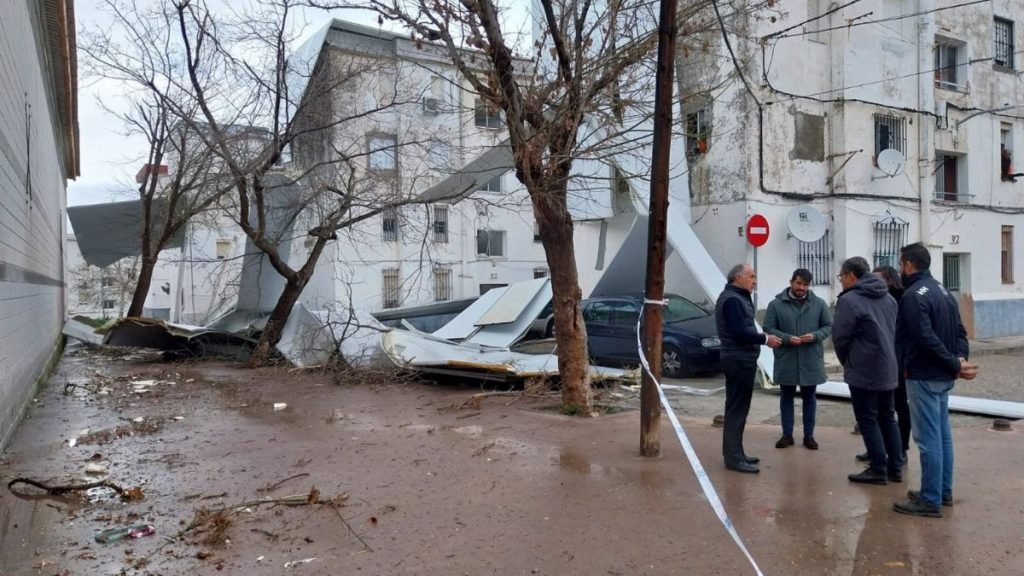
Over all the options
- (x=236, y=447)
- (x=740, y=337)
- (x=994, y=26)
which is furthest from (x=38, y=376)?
(x=994, y=26)

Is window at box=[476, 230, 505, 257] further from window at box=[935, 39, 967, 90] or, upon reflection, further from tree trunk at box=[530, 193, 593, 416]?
tree trunk at box=[530, 193, 593, 416]

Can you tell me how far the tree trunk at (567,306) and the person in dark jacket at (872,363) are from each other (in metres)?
3.16

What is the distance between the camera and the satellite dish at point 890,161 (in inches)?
621

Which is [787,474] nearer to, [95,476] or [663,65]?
[663,65]

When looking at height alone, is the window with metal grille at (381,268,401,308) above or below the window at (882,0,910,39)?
below

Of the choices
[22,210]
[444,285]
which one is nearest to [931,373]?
[22,210]

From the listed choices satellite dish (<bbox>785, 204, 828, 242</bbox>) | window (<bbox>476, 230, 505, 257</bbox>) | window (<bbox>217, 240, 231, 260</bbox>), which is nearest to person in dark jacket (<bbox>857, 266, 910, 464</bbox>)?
satellite dish (<bbox>785, 204, 828, 242</bbox>)

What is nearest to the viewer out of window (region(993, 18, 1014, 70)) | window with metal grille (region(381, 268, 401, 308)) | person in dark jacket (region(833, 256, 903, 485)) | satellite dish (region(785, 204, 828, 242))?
person in dark jacket (region(833, 256, 903, 485))

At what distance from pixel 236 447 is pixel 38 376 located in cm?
642

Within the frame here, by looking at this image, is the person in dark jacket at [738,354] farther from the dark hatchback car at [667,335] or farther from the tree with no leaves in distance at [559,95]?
the dark hatchback car at [667,335]

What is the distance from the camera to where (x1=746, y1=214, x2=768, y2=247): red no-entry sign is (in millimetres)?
14445

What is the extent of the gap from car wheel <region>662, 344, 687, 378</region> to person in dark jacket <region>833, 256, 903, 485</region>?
21.4 feet

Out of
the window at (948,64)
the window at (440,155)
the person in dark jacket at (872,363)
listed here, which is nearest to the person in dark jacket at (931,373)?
the person in dark jacket at (872,363)

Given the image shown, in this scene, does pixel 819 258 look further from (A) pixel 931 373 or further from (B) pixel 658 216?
(A) pixel 931 373
